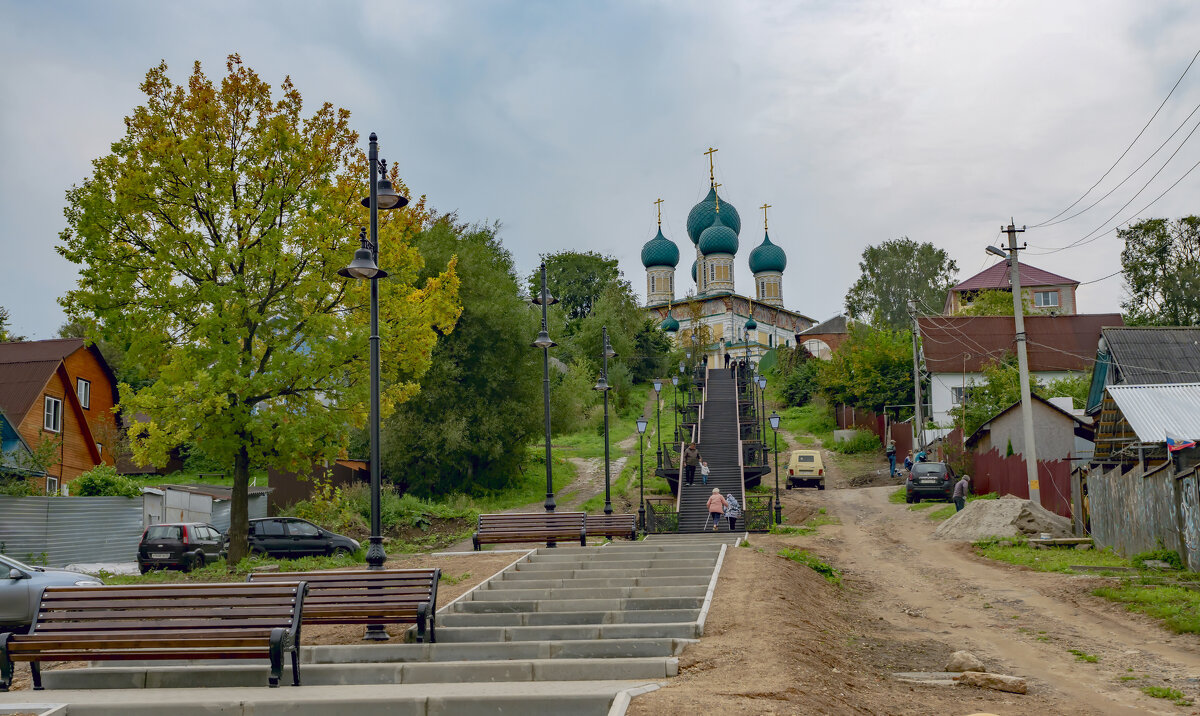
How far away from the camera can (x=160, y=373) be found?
1955 cm

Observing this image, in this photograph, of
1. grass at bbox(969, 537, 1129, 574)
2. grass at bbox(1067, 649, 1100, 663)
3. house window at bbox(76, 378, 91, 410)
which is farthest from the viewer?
house window at bbox(76, 378, 91, 410)

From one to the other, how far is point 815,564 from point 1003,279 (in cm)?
5859

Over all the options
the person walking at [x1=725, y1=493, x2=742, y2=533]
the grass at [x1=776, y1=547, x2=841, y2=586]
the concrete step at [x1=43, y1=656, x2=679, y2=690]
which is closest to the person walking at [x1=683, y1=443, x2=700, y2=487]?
the person walking at [x1=725, y1=493, x2=742, y2=533]

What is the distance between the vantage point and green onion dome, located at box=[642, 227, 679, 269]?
95.6 m

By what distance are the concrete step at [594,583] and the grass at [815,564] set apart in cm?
379

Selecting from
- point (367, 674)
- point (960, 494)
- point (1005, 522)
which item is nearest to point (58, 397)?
point (367, 674)

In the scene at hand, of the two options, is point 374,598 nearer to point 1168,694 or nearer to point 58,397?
point 1168,694

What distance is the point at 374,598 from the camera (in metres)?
11.2

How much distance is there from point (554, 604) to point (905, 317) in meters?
65.5

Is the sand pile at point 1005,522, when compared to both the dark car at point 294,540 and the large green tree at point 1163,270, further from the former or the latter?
the large green tree at point 1163,270

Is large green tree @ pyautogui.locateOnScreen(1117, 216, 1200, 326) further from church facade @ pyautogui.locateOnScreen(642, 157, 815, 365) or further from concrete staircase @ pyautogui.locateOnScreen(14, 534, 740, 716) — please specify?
concrete staircase @ pyautogui.locateOnScreen(14, 534, 740, 716)

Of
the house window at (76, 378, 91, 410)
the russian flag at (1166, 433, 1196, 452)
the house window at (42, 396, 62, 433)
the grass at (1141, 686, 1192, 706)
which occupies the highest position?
the house window at (76, 378, 91, 410)

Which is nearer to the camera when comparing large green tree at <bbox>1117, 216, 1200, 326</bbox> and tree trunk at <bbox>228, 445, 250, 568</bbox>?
tree trunk at <bbox>228, 445, 250, 568</bbox>

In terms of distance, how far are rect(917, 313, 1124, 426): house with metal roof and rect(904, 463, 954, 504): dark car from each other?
46.6 ft
